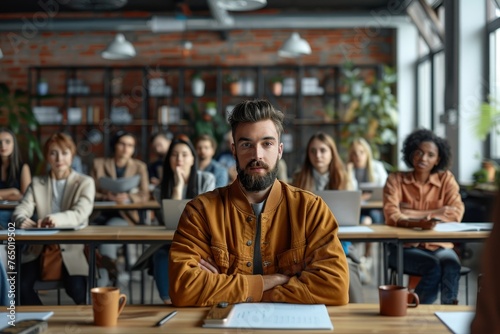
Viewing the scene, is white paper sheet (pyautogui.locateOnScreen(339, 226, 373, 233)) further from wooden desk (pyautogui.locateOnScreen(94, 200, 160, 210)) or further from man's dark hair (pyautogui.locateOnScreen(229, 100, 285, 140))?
wooden desk (pyautogui.locateOnScreen(94, 200, 160, 210))

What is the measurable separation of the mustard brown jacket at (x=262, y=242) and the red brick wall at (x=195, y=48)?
778 centimetres

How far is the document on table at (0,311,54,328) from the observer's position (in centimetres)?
157

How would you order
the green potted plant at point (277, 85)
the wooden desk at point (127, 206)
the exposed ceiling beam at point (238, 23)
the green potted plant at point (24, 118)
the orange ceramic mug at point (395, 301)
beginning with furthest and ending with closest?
the green potted plant at point (277, 85) → the exposed ceiling beam at point (238, 23) → the green potted plant at point (24, 118) → the wooden desk at point (127, 206) → the orange ceramic mug at point (395, 301)

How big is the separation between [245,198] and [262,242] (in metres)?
0.15

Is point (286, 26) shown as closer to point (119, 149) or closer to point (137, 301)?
point (119, 149)

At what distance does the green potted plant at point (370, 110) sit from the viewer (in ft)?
28.8

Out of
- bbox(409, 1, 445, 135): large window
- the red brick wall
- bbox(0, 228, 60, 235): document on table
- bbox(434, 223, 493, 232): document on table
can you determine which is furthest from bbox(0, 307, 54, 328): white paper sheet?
the red brick wall

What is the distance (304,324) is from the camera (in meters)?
1.53

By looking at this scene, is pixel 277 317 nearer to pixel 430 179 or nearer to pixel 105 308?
pixel 105 308

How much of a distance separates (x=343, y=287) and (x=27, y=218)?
234 centimetres

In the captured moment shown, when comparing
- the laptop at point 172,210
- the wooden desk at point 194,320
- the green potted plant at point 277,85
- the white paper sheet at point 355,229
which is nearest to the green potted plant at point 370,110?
the green potted plant at point 277,85

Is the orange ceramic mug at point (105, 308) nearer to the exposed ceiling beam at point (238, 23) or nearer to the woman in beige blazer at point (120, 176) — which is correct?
the woman in beige blazer at point (120, 176)

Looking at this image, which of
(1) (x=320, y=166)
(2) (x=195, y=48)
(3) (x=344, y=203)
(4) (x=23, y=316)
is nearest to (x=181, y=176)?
(1) (x=320, y=166)

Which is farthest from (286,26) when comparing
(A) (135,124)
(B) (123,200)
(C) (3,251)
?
(C) (3,251)
